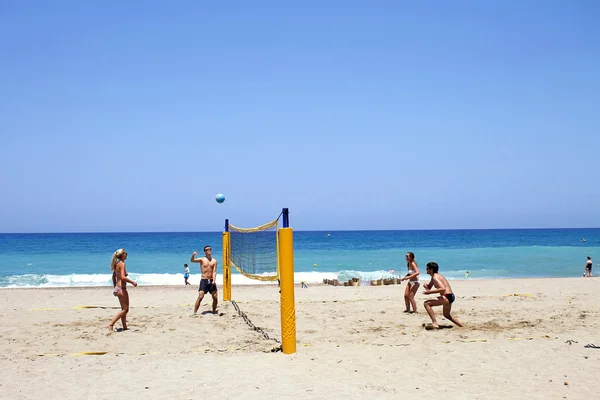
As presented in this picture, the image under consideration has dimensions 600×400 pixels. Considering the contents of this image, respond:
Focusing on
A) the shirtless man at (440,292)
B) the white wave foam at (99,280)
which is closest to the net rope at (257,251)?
the shirtless man at (440,292)

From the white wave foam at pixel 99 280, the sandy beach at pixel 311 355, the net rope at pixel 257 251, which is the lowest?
the white wave foam at pixel 99 280

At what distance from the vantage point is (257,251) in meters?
10.3

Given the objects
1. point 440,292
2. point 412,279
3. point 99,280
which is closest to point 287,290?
point 440,292

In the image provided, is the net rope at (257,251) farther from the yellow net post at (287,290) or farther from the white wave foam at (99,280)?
the white wave foam at (99,280)

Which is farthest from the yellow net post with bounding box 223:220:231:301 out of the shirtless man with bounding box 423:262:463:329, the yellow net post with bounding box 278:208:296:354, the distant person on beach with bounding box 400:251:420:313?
the yellow net post with bounding box 278:208:296:354

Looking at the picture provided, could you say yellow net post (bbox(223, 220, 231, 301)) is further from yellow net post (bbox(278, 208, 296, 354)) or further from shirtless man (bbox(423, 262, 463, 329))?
yellow net post (bbox(278, 208, 296, 354))

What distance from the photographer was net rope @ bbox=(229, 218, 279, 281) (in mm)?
9312

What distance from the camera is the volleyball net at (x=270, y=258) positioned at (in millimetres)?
7391

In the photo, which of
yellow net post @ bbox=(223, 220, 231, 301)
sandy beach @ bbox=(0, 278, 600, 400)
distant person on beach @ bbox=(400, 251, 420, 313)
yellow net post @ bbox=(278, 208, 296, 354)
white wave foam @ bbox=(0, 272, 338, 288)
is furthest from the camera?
white wave foam @ bbox=(0, 272, 338, 288)

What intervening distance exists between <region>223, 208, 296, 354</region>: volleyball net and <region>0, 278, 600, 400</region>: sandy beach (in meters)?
0.45

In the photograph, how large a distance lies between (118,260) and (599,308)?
955 centimetres

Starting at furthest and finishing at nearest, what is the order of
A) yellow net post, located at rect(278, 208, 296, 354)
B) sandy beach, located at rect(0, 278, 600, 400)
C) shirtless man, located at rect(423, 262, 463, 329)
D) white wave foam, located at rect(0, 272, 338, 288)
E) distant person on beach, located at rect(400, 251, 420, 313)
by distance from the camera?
1. white wave foam, located at rect(0, 272, 338, 288)
2. distant person on beach, located at rect(400, 251, 420, 313)
3. shirtless man, located at rect(423, 262, 463, 329)
4. yellow net post, located at rect(278, 208, 296, 354)
5. sandy beach, located at rect(0, 278, 600, 400)

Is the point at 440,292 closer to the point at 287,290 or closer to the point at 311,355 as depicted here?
the point at 311,355

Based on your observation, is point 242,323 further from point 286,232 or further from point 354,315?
point 286,232
